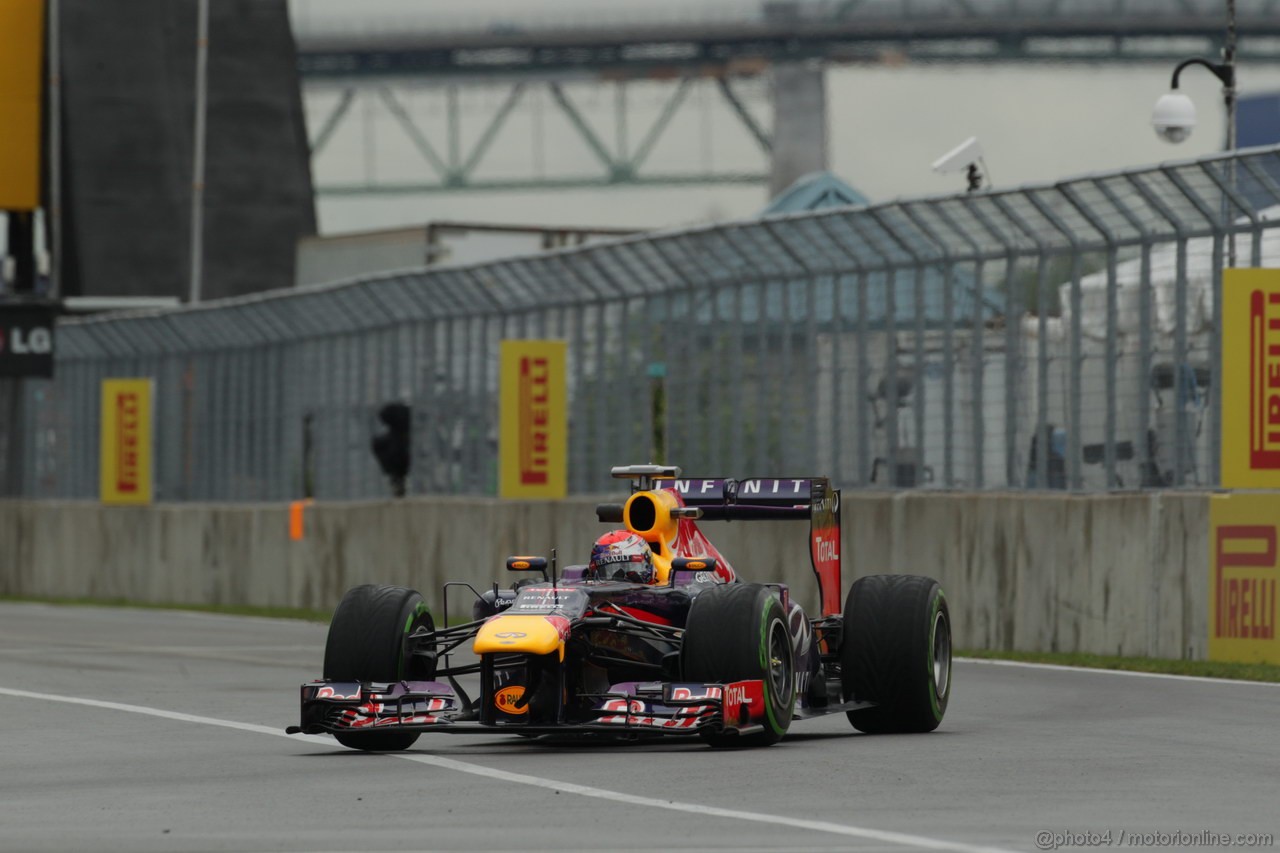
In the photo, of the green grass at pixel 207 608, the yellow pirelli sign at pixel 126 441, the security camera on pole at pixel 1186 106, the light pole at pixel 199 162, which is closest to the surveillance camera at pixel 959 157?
the security camera on pole at pixel 1186 106

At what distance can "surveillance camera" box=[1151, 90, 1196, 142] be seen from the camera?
81.6 feet

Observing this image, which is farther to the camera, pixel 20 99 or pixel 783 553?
pixel 20 99

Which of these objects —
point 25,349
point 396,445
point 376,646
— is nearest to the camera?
point 376,646

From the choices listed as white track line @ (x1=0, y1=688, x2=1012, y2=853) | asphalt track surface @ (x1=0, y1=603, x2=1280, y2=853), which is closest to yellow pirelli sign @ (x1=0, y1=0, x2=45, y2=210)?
asphalt track surface @ (x1=0, y1=603, x2=1280, y2=853)

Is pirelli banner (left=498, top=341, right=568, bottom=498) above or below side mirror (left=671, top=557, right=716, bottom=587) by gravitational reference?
above

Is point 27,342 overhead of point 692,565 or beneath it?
overhead

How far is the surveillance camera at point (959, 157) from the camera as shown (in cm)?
2592

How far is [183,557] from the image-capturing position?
1416 inches

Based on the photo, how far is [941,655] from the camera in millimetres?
14562

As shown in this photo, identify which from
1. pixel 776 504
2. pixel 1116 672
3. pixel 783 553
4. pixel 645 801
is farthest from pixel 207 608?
pixel 645 801

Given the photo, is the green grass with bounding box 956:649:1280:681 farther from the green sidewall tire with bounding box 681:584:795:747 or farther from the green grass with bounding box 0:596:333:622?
the green grass with bounding box 0:596:333:622

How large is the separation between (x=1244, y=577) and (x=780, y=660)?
282 inches

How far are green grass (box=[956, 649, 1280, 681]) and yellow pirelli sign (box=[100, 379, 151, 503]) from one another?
18.5m

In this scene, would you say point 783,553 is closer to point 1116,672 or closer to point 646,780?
point 1116,672
